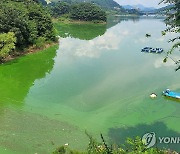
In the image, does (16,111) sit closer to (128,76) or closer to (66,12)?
(128,76)

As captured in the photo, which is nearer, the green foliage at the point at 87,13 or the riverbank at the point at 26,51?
the riverbank at the point at 26,51

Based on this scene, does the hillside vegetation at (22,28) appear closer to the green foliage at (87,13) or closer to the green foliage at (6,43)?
the green foliage at (6,43)

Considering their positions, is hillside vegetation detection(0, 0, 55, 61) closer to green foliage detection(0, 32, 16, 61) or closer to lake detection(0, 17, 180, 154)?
green foliage detection(0, 32, 16, 61)

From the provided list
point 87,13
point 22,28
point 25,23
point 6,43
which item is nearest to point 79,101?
point 6,43

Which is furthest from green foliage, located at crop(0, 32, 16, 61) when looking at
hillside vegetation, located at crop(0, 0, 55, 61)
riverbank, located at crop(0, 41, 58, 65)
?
riverbank, located at crop(0, 41, 58, 65)

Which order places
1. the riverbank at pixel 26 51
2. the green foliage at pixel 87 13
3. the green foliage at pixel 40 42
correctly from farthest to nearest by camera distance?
the green foliage at pixel 87 13 → the green foliage at pixel 40 42 → the riverbank at pixel 26 51

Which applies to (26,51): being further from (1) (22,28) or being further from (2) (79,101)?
(2) (79,101)

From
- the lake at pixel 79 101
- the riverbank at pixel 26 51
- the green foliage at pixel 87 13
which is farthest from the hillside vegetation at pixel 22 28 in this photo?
the green foliage at pixel 87 13
